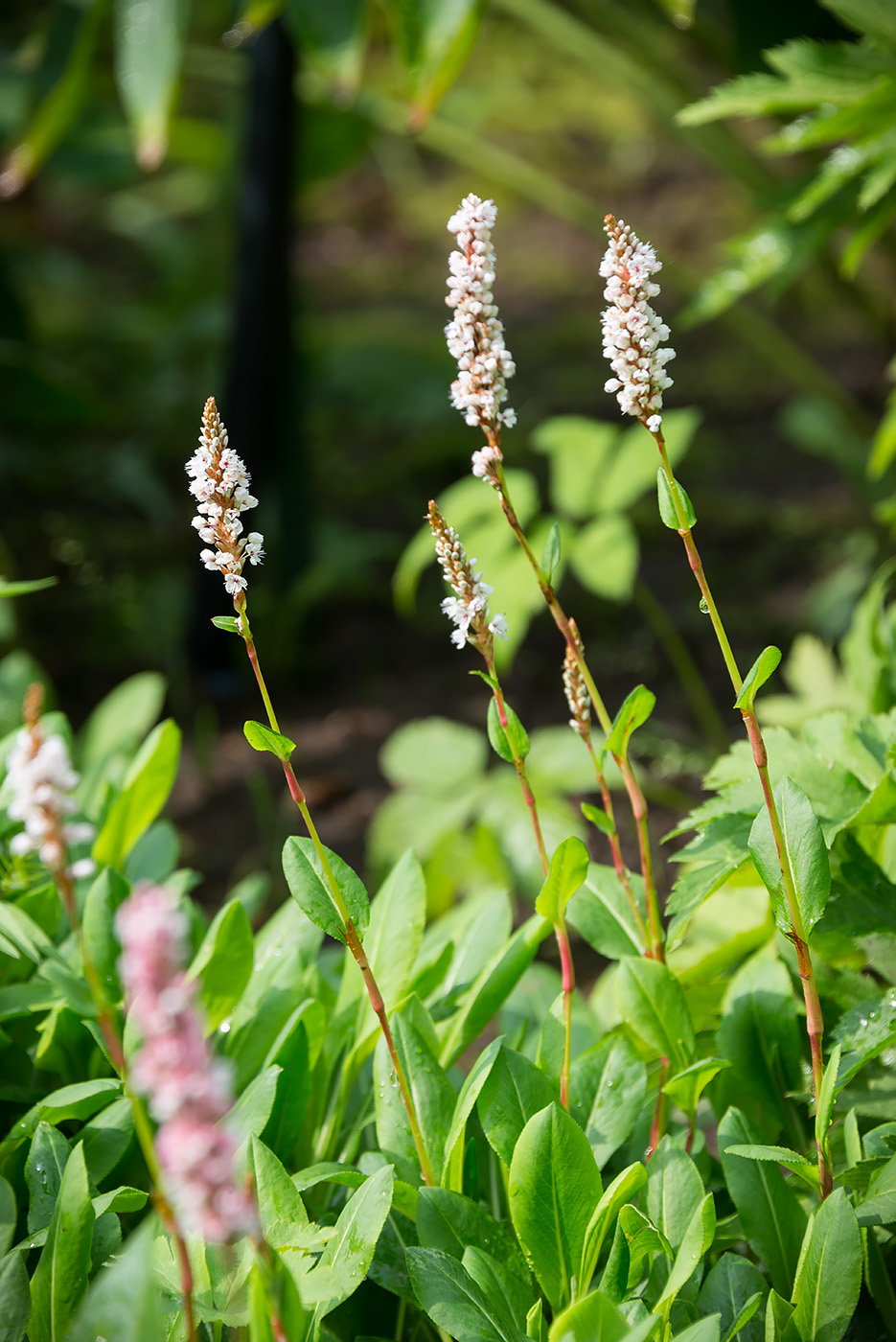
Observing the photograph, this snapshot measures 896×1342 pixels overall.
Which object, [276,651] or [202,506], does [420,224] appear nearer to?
[276,651]

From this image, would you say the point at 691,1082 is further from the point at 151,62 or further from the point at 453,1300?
A: the point at 151,62

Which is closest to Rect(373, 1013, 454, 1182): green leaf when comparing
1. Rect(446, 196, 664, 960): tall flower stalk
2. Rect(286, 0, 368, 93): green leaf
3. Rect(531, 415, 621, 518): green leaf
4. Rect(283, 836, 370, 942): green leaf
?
Rect(283, 836, 370, 942): green leaf

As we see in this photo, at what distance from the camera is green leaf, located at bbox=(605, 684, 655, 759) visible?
2.31 feet

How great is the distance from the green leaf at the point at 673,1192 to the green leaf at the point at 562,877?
0.55 feet

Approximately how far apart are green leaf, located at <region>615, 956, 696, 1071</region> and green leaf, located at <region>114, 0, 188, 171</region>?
1.38 m

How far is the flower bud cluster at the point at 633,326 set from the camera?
22.7 inches

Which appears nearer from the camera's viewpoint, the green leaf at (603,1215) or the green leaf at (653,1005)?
the green leaf at (603,1215)

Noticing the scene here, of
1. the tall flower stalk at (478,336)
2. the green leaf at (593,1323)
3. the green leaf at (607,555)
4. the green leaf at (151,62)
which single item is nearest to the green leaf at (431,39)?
the green leaf at (151,62)

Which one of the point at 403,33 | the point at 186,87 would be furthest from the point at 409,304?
the point at 403,33

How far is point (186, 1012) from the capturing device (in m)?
0.37

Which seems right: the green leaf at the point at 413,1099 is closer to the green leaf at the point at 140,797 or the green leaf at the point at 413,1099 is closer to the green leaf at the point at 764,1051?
the green leaf at the point at 764,1051

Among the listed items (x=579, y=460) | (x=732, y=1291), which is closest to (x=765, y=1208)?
(x=732, y=1291)

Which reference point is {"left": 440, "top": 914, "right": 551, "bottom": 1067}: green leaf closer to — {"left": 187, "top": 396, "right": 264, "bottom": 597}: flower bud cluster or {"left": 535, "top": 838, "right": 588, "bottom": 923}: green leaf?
{"left": 535, "top": 838, "right": 588, "bottom": 923}: green leaf

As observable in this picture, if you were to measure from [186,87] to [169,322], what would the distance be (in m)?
1.75
